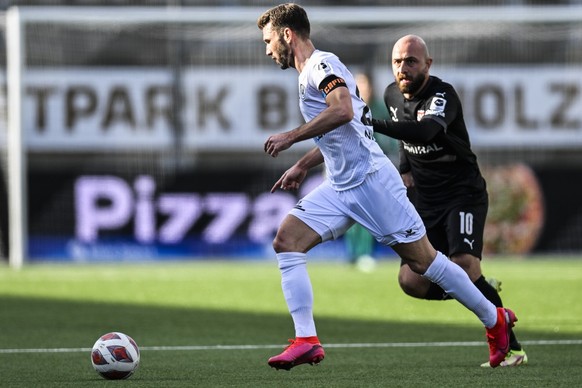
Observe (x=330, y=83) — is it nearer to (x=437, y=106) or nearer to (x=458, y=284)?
(x=437, y=106)

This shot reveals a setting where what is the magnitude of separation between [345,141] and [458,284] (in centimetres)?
103

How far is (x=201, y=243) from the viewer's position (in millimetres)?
18141

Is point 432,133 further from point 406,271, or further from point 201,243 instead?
point 201,243

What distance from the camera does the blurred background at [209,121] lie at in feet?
58.8

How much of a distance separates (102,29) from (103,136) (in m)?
1.52

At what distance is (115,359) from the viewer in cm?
702

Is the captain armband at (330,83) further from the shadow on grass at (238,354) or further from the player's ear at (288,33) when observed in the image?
the shadow on grass at (238,354)

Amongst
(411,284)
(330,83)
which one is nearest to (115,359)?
(330,83)

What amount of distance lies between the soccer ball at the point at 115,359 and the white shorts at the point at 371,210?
1152mm

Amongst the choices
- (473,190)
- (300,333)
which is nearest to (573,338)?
(473,190)

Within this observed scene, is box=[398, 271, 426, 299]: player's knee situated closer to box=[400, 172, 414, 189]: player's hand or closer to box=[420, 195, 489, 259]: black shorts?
box=[420, 195, 489, 259]: black shorts

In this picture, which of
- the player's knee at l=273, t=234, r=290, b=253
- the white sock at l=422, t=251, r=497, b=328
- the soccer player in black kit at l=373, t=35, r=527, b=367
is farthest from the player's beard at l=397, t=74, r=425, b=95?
the player's knee at l=273, t=234, r=290, b=253

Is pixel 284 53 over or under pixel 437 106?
over

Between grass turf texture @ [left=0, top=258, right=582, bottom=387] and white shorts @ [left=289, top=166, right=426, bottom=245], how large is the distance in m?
0.77
